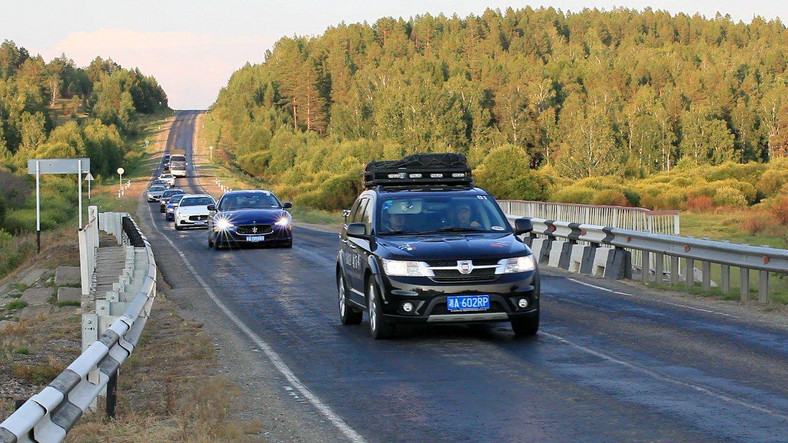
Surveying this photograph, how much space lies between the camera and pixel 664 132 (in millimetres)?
109375

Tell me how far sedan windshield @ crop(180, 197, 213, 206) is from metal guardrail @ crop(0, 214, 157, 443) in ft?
→ 115

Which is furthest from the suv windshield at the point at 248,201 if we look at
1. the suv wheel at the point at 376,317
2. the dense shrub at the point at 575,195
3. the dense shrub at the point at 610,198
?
the dense shrub at the point at 575,195

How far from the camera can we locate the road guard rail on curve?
15586 millimetres

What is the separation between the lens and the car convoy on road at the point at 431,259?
1141 cm

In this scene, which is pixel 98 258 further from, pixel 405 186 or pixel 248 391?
pixel 248 391

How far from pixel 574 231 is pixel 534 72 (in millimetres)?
117923

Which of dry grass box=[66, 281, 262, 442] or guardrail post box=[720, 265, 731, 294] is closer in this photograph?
dry grass box=[66, 281, 262, 442]

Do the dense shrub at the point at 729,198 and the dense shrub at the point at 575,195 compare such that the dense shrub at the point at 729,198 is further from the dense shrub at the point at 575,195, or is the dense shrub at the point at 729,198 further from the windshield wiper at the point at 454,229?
the windshield wiper at the point at 454,229

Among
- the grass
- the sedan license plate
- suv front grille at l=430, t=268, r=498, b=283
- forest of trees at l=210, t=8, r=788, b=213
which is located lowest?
the grass

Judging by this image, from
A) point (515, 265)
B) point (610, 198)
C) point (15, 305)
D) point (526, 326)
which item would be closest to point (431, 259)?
point (515, 265)

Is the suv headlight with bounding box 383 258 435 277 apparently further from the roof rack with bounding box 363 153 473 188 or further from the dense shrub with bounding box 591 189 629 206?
the dense shrub with bounding box 591 189 629 206

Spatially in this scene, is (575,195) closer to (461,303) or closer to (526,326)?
(526,326)

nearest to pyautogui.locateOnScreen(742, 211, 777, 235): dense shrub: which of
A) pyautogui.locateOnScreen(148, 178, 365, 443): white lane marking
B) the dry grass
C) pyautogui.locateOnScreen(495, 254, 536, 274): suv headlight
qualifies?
pyautogui.locateOnScreen(148, 178, 365, 443): white lane marking

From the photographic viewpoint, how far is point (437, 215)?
41.7 feet
